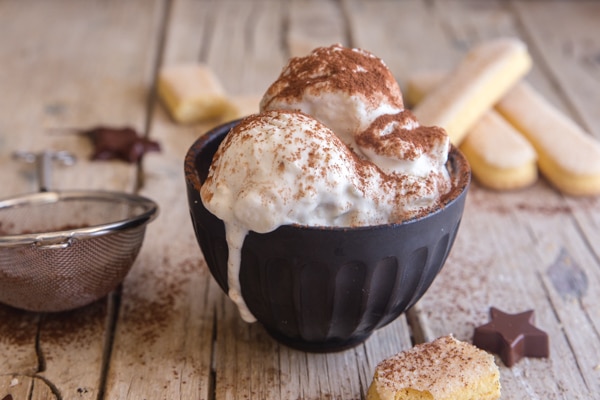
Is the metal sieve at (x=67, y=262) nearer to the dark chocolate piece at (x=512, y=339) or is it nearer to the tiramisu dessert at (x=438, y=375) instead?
the tiramisu dessert at (x=438, y=375)

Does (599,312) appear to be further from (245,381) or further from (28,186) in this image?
(28,186)

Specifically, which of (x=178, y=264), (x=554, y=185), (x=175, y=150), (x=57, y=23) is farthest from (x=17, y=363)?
(x=57, y=23)

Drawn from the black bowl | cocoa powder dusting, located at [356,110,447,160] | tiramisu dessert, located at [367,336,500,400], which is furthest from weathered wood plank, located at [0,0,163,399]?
cocoa powder dusting, located at [356,110,447,160]

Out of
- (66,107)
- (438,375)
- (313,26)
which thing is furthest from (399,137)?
(313,26)

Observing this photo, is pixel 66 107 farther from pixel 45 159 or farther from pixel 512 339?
pixel 512 339

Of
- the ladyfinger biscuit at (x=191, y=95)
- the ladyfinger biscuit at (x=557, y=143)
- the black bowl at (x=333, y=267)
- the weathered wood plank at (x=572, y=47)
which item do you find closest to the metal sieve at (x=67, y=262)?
the black bowl at (x=333, y=267)

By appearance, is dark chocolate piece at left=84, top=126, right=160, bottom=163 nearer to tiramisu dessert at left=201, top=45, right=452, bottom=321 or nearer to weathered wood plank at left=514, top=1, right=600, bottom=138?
tiramisu dessert at left=201, top=45, right=452, bottom=321
